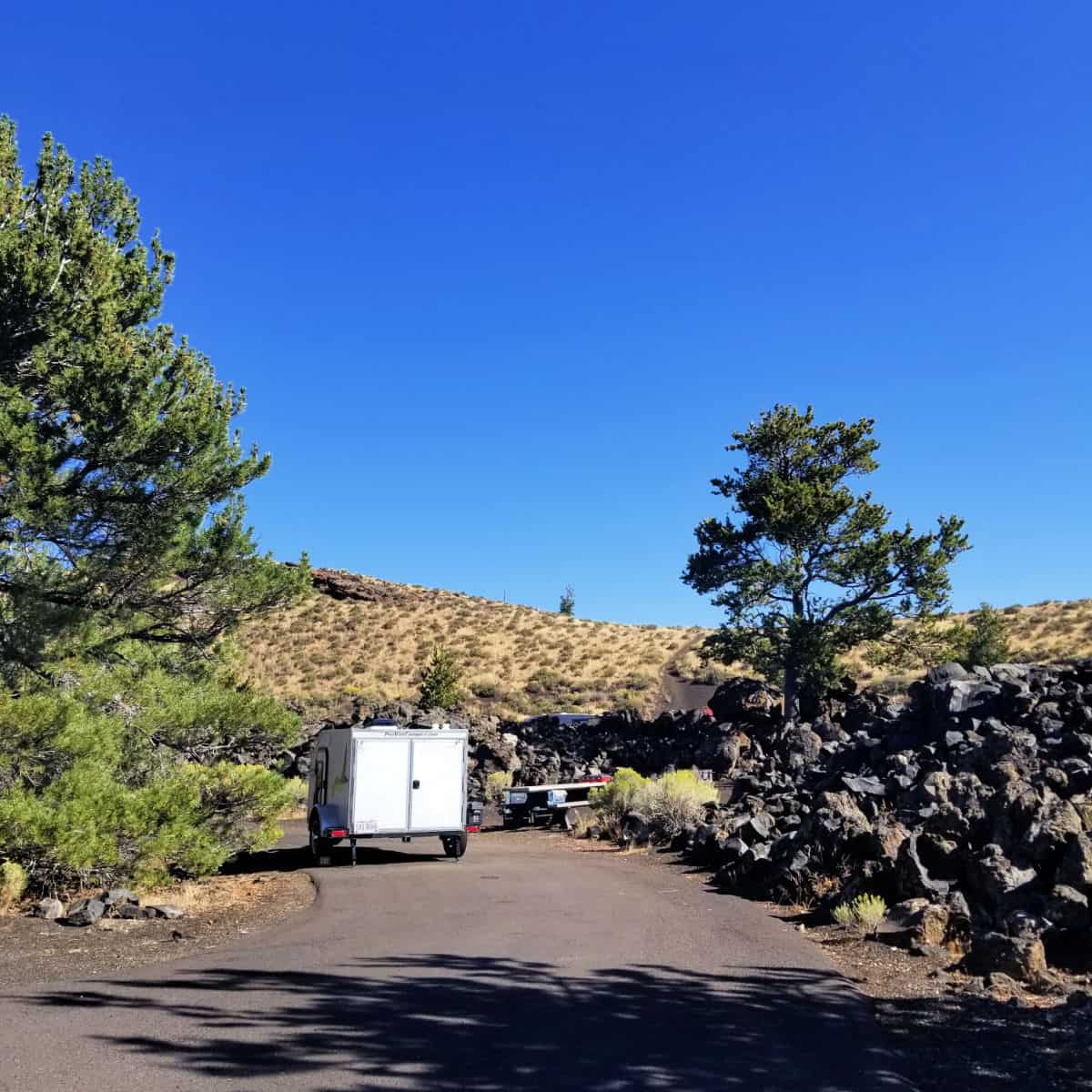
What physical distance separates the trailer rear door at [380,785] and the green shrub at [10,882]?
643 centimetres

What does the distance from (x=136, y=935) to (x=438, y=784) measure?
25.0ft

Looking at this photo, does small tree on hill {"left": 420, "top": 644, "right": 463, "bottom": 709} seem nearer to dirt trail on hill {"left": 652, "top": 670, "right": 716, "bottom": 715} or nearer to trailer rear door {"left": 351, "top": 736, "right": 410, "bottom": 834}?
dirt trail on hill {"left": 652, "top": 670, "right": 716, "bottom": 715}

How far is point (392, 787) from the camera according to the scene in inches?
677

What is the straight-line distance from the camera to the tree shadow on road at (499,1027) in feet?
18.9

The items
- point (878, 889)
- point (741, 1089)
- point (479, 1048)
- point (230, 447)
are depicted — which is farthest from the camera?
point (230, 447)

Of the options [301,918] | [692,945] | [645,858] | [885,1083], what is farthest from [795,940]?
[645,858]

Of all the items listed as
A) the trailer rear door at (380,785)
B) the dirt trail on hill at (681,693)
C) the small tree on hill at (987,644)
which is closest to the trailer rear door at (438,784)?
the trailer rear door at (380,785)

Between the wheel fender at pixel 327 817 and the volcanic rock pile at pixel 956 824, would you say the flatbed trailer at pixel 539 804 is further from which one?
the wheel fender at pixel 327 817

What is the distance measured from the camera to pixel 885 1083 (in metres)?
5.68

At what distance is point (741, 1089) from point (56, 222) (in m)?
13.3

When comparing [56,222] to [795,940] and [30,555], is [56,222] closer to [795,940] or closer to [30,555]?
[30,555]

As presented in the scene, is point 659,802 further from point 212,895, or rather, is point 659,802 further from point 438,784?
point 212,895

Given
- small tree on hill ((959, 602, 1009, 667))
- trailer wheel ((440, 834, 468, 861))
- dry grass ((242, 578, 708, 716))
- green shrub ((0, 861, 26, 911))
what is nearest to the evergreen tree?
green shrub ((0, 861, 26, 911))

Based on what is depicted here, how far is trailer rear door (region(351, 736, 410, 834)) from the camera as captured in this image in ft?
55.7
